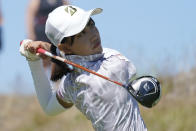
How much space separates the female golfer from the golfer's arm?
264 mm

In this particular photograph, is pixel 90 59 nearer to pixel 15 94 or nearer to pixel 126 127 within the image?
pixel 126 127

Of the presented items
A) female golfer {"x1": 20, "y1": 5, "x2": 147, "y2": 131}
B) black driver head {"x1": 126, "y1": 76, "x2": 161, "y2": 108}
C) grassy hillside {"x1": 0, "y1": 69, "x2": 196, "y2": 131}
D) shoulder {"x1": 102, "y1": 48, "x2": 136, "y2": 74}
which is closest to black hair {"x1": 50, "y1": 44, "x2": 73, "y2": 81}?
female golfer {"x1": 20, "y1": 5, "x2": 147, "y2": 131}

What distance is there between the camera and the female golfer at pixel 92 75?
3.49 m

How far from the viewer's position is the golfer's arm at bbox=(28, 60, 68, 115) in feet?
12.9

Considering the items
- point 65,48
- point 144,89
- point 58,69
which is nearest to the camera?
point 144,89

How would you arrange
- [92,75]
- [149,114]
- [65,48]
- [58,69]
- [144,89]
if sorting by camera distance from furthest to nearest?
[149,114]
[58,69]
[65,48]
[92,75]
[144,89]

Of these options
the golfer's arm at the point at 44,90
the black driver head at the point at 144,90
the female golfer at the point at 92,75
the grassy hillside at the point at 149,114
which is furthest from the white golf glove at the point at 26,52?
the grassy hillside at the point at 149,114

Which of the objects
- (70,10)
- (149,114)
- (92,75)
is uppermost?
(70,10)

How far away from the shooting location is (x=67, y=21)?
357 cm

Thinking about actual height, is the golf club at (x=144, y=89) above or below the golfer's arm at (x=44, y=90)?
above

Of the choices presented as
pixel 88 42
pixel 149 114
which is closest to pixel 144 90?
pixel 88 42

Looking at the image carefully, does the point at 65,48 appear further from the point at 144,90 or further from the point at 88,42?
the point at 144,90

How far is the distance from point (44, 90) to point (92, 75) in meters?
0.57

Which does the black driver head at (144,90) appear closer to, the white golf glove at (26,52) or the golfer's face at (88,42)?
the golfer's face at (88,42)
